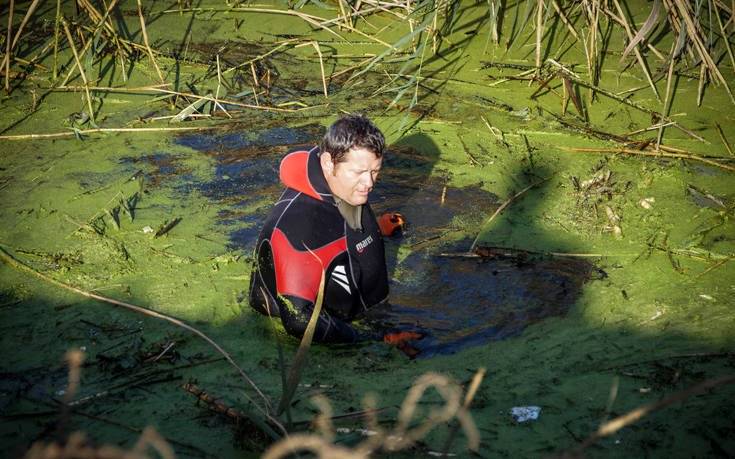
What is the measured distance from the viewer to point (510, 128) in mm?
5727

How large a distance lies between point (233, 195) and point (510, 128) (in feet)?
6.73

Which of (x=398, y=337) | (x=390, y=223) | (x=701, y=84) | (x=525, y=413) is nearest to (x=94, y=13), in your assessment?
(x=390, y=223)

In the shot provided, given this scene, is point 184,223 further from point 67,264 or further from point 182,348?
point 182,348

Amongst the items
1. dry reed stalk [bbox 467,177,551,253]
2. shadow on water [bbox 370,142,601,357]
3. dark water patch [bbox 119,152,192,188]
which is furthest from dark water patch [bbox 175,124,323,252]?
dry reed stalk [bbox 467,177,551,253]

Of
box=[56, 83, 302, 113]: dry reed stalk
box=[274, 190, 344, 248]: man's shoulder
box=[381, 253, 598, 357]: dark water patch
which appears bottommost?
box=[381, 253, 598, 357]: dark water patch

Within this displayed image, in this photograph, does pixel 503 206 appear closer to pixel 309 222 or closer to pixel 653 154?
pixel 653 154

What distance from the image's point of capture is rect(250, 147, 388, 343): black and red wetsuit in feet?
11.6

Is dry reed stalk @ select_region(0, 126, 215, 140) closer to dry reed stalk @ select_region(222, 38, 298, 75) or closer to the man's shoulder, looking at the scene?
dry reed stalk @ select_region(222, 38, 298, 75)

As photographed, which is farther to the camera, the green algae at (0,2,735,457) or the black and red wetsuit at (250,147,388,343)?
the black and red wetsuit at (250,147,388,343)

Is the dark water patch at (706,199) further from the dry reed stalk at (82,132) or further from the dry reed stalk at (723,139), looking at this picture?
the dry reed stalk at (82,132)

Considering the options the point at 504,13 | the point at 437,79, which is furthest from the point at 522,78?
the point at 504,13

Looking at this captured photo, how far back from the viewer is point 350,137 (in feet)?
11.7

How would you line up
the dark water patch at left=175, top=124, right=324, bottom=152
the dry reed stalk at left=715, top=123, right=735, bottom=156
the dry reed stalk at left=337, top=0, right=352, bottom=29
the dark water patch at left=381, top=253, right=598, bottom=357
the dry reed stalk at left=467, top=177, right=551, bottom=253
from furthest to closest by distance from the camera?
the dry reed stalk at left=337, top=0, right=352, bottom=29 → the dark water patch at left=175, top=124, right=324, bottom=152 → the dry reed stalk at left=715, top=123, right=735, bottom=156 → the dry reed stalk at left=467, top=177, right=551, bottom=253 → the dark water patch at left=381, top=253, right=598, bottom=357

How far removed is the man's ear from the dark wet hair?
25 mm
